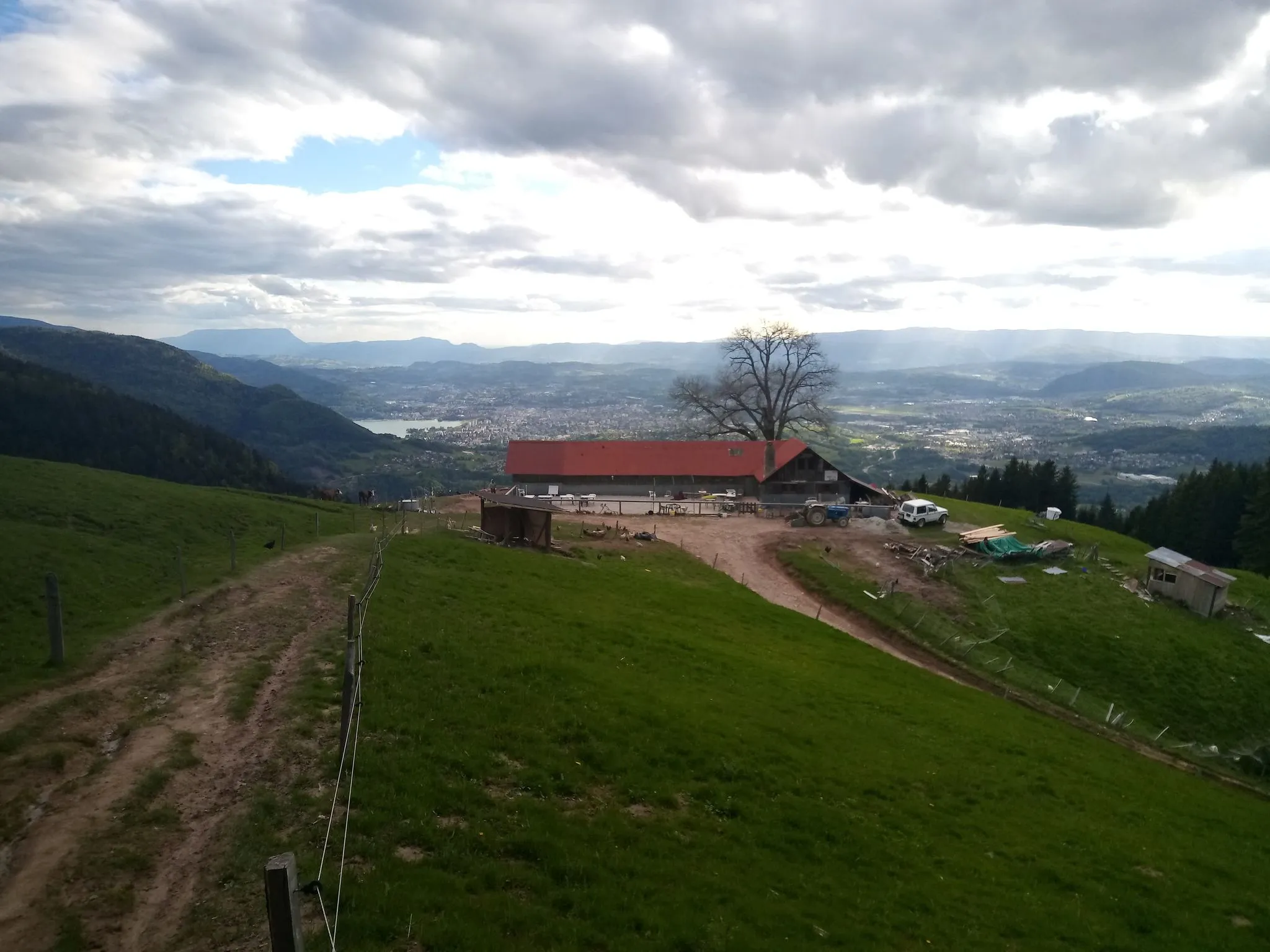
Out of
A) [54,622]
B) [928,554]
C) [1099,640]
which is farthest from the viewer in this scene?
[928,554]

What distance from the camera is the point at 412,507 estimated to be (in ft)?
155

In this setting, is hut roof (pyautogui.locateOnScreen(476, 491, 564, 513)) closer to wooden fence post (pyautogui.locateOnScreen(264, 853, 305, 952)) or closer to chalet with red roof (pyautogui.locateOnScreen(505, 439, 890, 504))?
chalet with red roof (pyautogui.locateOnScreen(505, 439, 890, 504))

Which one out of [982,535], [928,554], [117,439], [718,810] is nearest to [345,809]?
[718,810]

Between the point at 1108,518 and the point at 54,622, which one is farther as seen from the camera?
the point at 1108,518

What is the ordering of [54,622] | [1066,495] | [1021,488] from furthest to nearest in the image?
1. [1021,488]
2. [1066,495]
3. [54,622]

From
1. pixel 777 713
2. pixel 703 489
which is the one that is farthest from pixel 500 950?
pixel 703 489

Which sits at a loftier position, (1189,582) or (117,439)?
(117,439)

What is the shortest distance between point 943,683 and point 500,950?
84.5 feet

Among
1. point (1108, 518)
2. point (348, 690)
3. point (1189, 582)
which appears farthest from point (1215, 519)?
point (348, 690)

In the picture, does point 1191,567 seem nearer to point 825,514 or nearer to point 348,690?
point 825,514

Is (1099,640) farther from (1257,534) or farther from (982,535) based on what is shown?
(1257,534)

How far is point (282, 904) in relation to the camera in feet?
18.3

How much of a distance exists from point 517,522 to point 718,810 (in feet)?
83.7

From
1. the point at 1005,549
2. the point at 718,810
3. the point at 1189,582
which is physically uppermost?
the point at 718,810
